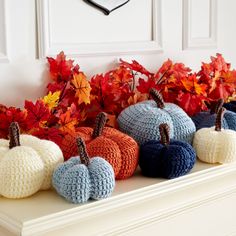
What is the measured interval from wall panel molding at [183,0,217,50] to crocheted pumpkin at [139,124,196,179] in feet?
1.55

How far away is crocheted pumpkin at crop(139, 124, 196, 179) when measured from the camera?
2.58 ft

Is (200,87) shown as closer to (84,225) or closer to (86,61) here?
(86,61)

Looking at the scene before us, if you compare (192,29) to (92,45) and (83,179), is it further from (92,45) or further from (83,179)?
(83,179)

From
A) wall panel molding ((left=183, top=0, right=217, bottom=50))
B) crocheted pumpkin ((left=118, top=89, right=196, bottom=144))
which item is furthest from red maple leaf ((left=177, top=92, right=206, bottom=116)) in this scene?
wall panel molding ((left=183, top=0, right=217, bottom=50))

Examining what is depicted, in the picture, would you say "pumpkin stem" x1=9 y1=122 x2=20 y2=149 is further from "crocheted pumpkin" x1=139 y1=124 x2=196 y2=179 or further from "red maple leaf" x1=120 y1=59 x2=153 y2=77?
"red maple leaf" x1=120 y1=59 x2=153 y2=77

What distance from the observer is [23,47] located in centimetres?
91

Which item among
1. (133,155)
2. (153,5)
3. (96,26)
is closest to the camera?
(133,155)

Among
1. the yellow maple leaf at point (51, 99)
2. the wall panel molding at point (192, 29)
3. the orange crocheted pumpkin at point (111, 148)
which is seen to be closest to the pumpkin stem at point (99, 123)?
the orange crocheted pumpkin at point (111, 148)

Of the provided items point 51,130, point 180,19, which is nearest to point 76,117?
point 51,130

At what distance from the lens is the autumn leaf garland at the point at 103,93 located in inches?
33.0

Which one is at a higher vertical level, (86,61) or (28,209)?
(86,61)

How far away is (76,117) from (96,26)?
22cm

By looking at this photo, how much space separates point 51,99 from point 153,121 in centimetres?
19

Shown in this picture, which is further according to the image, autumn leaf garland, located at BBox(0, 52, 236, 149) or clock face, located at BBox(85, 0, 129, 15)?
clock face, located at BBox(85, 0, 129, 15)
